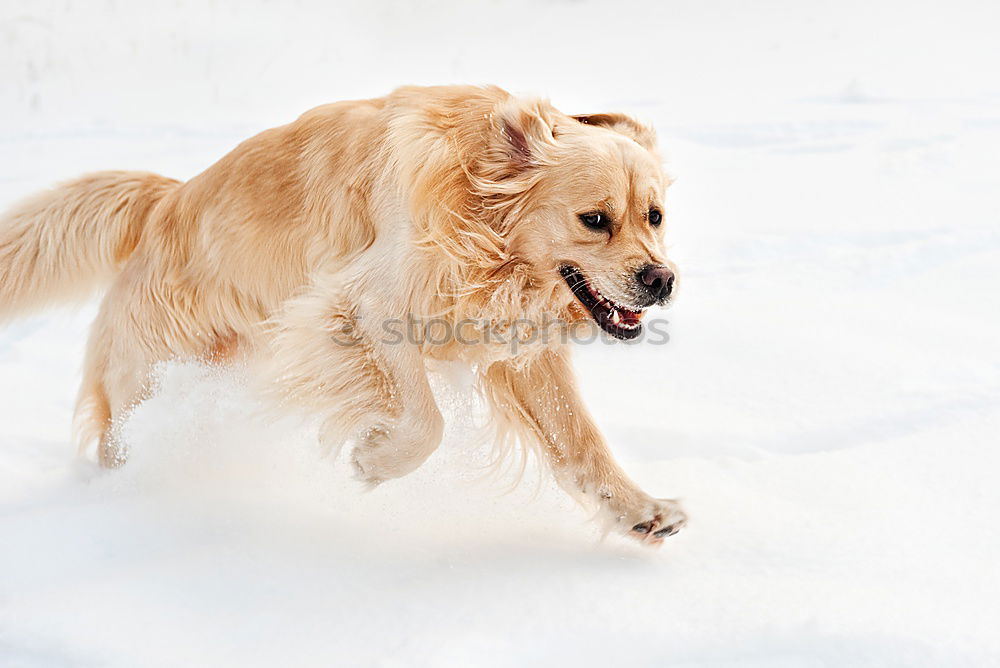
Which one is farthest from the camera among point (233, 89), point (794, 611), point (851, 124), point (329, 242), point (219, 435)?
point (233, 89)

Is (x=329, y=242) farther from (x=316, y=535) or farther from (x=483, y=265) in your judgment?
(x=316, y=535)

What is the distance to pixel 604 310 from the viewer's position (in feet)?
9.78

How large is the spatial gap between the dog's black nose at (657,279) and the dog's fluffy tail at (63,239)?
206cm

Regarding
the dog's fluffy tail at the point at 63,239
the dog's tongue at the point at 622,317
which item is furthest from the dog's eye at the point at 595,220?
the dog's fluffy tail at the point at 63,239

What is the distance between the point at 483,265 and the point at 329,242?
2.00ft

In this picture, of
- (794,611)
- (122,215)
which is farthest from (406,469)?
(122,215)

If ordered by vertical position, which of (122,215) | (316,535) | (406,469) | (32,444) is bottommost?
(32,444)

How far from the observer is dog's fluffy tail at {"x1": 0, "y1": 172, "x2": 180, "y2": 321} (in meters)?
3.74

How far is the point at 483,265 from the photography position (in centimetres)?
301

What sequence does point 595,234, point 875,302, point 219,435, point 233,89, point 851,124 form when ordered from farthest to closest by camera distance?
point 233,89, point 851,124, point 875,302, point 219,435, point 595,234

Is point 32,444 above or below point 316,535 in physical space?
below

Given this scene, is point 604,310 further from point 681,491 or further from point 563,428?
point 681,491

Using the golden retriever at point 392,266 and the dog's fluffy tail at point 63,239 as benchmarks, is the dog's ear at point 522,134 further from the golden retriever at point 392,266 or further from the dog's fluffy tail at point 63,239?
the dog's fluffy tail at point 63,239

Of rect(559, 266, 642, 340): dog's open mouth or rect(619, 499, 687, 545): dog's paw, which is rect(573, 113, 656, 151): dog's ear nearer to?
rect(559, 266, 642, 340): dog's open mouth
